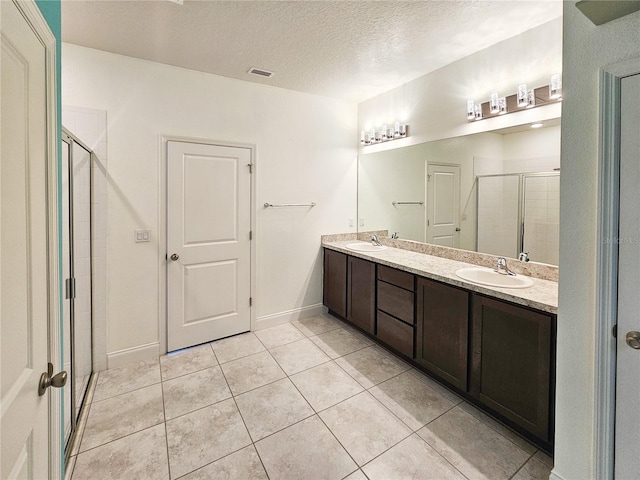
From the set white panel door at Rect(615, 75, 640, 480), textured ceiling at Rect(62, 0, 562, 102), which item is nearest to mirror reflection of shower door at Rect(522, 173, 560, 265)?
white panel door at Rect(615, 75, 640, 480)

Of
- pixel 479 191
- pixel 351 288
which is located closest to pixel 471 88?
pixel 479 191

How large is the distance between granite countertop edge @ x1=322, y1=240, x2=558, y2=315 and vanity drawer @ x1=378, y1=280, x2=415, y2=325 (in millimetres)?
194

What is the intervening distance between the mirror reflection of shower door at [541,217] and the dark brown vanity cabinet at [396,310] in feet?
2.80

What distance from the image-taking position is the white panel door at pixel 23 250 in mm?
672

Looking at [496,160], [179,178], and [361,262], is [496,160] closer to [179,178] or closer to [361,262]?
[361,262]

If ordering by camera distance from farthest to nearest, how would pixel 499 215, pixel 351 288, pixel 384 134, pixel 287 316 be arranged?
1. pixel 287 316
2. pixel 384 134
3. pixel 351 288
4. pixel 499 215

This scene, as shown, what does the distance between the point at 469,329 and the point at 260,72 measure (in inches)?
108

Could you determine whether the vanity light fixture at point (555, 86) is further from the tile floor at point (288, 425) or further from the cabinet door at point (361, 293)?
the tile floor at point (288, 425)

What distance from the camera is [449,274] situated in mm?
2205

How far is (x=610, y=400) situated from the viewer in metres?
1.26

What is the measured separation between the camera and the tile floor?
5.31ft

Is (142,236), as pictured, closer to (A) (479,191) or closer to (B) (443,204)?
(B) (443,204)

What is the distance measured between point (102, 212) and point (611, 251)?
318 cm

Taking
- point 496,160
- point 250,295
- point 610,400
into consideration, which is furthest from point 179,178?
point 610,400
